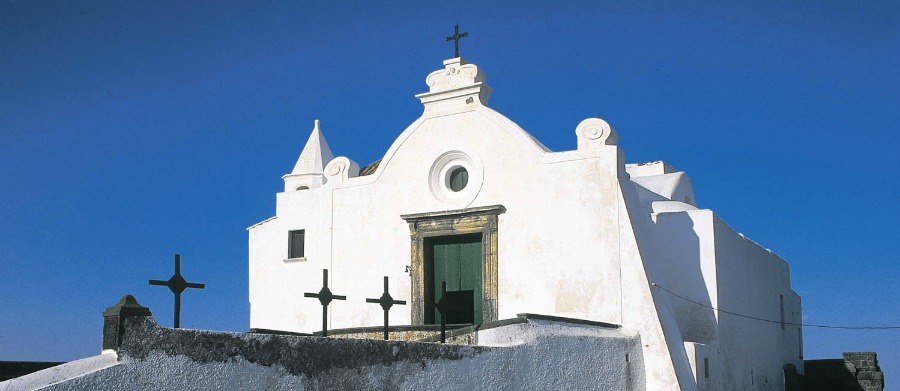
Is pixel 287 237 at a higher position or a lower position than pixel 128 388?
higher

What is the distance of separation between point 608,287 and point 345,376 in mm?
7442

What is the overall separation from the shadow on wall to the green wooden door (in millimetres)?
3523

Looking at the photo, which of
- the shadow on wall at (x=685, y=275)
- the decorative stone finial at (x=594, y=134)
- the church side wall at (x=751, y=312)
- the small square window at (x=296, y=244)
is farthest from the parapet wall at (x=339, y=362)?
the small square window at (x=296, y=244)

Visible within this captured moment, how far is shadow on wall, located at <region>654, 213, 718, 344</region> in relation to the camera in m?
18.4

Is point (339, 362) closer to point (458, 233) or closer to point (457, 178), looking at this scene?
point (458, 233)

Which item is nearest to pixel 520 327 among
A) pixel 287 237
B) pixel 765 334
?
pixel 287 237

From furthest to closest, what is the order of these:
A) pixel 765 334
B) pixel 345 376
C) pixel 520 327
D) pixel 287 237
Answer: pixel 765 334, pixel 287 237, pixel 520 327, pixel 345 376

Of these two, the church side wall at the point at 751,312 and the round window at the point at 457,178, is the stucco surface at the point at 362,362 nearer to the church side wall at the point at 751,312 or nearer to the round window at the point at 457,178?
the church side wall at the point at 751,312

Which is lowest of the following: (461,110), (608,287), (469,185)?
(608,287)

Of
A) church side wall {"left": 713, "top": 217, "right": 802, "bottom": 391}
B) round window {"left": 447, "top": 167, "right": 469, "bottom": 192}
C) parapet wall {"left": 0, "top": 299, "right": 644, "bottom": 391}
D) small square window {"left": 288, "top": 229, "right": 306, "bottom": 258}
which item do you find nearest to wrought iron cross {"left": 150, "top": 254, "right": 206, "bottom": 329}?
parapet wall {"left": 0, "top": 299, "right": 644, "bottom": 391}

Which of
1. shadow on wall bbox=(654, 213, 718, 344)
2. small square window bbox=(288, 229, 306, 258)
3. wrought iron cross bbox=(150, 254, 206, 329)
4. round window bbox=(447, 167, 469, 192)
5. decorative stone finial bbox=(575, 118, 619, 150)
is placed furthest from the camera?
small square window bbox=(288, 229, 306, 258)

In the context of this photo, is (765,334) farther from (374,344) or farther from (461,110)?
(374,344)

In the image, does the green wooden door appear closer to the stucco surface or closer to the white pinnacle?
the stucco surface

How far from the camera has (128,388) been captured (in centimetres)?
827
